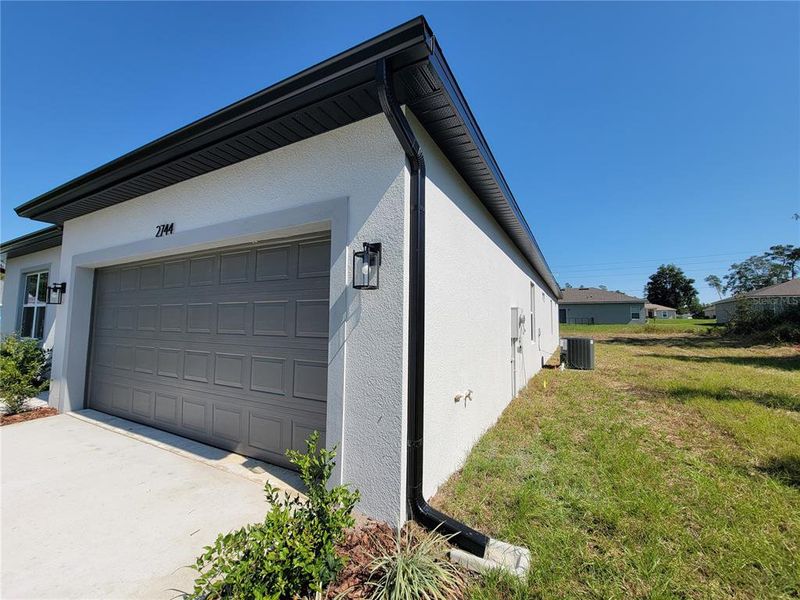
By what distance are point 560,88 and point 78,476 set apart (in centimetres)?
949

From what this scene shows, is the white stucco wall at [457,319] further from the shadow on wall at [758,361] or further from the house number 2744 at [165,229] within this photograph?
the shadow on wall at [758,361]

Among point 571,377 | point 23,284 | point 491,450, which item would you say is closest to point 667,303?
point 571,377

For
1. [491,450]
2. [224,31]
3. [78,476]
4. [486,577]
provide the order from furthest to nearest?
[224,31]
[491,450]
[78,476]
[486,577]

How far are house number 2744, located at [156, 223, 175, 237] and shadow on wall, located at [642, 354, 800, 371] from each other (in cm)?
1636

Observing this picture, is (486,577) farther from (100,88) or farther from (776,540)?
(100,88)

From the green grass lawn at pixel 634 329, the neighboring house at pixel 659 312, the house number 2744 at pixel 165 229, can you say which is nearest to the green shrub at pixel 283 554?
the house number 2744 at pixel 165 229

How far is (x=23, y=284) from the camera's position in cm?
834

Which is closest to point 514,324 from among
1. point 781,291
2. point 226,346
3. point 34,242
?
point 226,346

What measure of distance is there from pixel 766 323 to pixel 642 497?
26605 mm

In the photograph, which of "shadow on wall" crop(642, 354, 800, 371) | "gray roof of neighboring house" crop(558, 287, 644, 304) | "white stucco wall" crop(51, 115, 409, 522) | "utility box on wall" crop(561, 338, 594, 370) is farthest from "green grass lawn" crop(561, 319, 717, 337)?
"white stucco wall" crop(51, 115, 409, 522)

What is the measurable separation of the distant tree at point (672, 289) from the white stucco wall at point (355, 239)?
3005 inches

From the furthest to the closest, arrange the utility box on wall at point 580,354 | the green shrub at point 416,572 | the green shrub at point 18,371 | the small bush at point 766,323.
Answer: the small bush at point 766,323, the utility box on wall at point 580,354, the green shrub at point 18,371, the green shrub at point 416,572

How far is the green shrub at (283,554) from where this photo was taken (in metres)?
1.61

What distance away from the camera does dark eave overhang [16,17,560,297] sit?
2.27m
